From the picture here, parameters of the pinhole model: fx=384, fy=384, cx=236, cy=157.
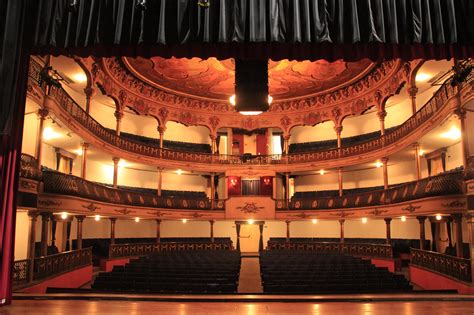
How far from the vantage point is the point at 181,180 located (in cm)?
3228

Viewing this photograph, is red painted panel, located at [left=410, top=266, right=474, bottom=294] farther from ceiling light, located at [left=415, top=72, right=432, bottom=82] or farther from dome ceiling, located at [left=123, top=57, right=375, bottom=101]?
dome ceiling, located at [left=123, top=57, right=375, bottom=101]

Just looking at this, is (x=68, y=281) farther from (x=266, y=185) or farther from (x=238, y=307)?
(x=266, y=185)

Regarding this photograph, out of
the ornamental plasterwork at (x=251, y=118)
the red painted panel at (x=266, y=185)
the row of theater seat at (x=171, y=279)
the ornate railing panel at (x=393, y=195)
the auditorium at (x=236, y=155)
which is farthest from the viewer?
the red painted panel at (x=266, y=185)

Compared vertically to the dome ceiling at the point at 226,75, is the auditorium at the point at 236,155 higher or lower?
lower

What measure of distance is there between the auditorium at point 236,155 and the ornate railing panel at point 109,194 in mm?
106

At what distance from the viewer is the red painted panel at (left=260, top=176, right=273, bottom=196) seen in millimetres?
30562

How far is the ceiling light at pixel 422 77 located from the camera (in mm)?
21033

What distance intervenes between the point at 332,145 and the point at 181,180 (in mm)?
12941

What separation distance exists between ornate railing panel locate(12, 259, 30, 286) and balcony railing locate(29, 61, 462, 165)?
6.33m

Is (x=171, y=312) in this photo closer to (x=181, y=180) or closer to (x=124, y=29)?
(x=124, y=29)

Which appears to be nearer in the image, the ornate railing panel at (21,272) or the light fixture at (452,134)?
the ornate railing panel at (21,272)

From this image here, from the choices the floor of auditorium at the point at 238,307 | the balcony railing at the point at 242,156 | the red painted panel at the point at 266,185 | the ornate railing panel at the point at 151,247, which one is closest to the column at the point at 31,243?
the balcony railing at the point at 242,156

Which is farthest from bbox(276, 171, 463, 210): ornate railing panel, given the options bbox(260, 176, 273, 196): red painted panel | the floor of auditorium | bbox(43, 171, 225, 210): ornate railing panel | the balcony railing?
the floor of auditorium

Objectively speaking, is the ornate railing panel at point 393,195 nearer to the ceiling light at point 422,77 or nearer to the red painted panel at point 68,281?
the ceiling light at point 422,77
